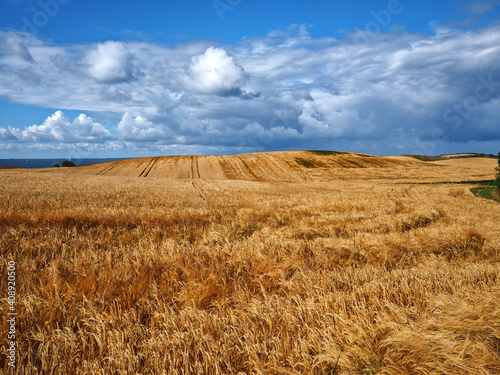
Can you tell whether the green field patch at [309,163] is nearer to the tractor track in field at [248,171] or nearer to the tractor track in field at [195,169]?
the tractor track in field at [248,171]

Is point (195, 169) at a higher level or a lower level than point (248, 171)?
higher

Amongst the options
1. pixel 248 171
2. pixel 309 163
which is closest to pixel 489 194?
pixel 248 171

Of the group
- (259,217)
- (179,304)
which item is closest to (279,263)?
(179,304)

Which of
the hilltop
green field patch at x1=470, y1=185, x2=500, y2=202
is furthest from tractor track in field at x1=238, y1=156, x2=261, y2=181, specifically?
green field patch at x1=470, y1=185, x2=500, y2=202

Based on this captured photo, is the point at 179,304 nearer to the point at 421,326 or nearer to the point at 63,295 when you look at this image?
the point at 63,295

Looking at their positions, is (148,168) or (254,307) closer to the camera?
(254,307)

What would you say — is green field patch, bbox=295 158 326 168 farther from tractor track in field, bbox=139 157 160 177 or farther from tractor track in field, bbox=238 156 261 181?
tractor track in field, bbox=139 157 160 177

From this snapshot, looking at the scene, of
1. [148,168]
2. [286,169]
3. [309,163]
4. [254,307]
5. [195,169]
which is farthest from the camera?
[309,163]

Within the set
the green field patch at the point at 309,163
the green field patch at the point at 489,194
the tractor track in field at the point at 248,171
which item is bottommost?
the green field patch at the point at 489,194

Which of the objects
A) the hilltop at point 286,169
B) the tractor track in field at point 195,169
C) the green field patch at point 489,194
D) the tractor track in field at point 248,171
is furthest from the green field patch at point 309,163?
the green field patch at point 489,194

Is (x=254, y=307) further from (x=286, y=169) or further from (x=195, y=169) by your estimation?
(x=286, y=169)

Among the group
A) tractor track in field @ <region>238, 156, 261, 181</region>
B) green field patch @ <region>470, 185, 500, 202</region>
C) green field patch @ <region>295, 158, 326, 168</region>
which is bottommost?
green field patch @ <region>470, 185, 500, 202</region>

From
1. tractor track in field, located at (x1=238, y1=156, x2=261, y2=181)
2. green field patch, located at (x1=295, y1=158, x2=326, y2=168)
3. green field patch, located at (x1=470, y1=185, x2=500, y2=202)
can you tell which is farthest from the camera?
green field patch, located at (x1=295, y1=158, x2=326, y2=168)

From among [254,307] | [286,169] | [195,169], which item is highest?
[286,169]
